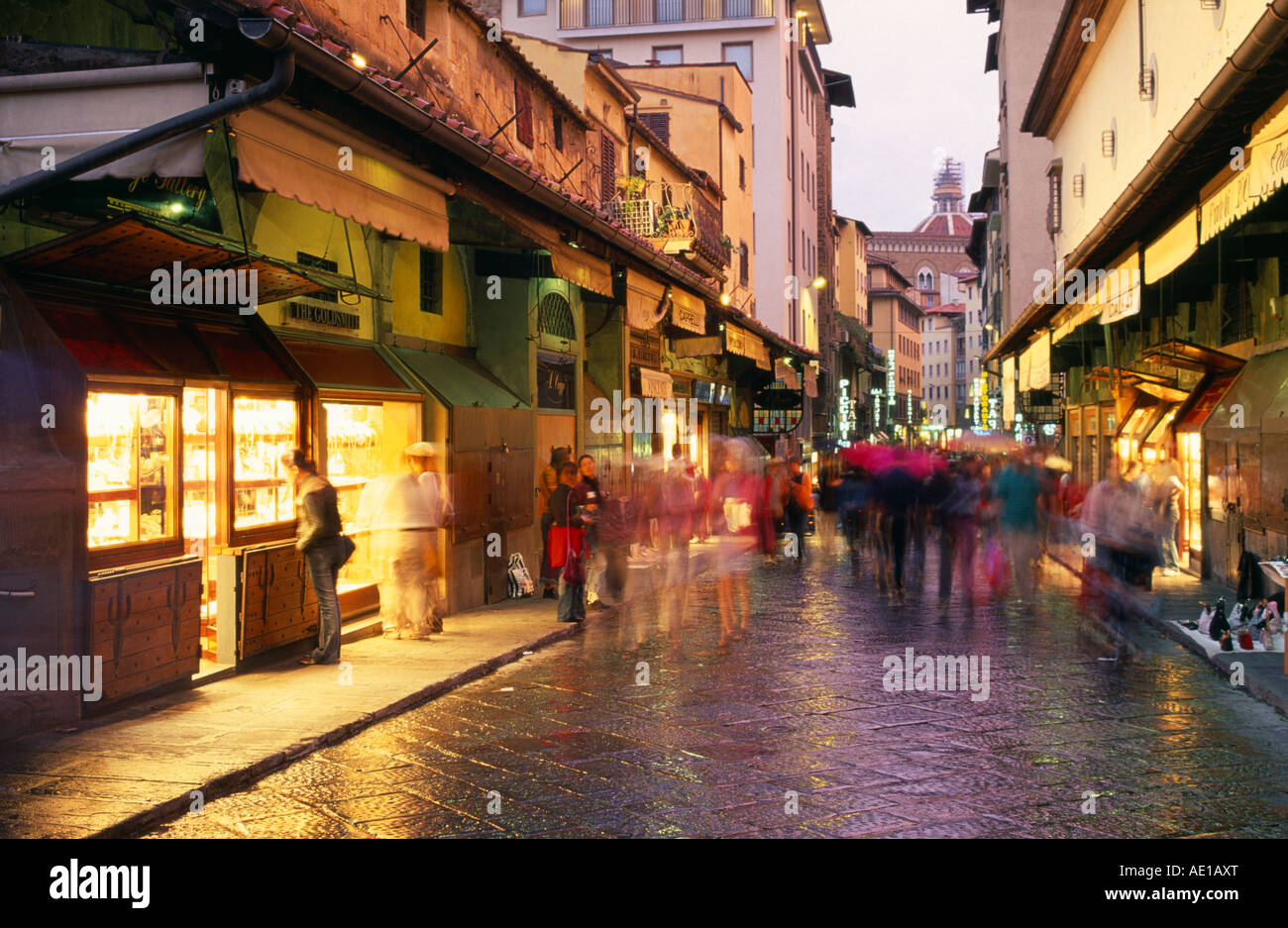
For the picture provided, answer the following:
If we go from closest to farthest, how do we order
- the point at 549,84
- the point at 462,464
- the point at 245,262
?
the point at 245,262
the point at 462,464
the point at 549,84

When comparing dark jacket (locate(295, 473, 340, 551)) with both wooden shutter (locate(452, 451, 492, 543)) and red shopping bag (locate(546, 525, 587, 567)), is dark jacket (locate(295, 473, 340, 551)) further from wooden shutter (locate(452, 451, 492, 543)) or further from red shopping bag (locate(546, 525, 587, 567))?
red shopping bag (locate(546, 525, 587, 567))

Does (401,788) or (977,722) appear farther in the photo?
(977,722)

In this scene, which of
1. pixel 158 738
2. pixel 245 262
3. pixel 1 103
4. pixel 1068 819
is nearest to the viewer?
pixel 1068 819

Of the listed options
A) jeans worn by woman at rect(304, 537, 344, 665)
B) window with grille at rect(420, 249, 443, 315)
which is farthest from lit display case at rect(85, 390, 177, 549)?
window with grille at rect(420, 249, 443, 315)

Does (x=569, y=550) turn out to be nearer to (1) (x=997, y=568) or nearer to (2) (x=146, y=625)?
(2) (x=146, y=625)

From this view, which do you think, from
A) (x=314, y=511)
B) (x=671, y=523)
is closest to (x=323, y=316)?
(x=314, y=511)

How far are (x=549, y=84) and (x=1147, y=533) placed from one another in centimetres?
1207

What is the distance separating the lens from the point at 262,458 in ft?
33.9

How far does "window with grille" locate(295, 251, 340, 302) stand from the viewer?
36.2 ft
